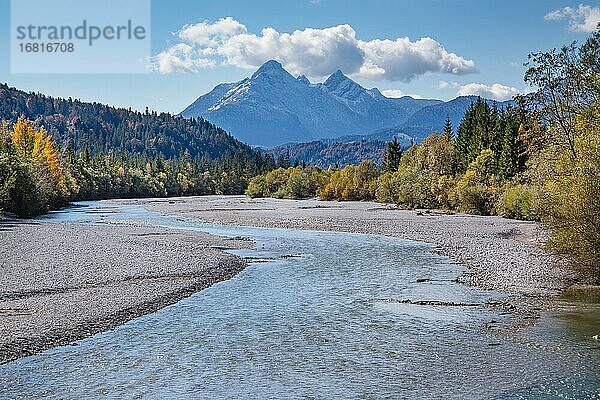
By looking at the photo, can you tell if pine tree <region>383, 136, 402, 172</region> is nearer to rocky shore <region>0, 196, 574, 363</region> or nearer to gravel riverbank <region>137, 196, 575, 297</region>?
gravel riverbank <region>137, 196, 575, 297</region>

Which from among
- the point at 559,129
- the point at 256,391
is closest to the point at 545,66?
the point at 559,129

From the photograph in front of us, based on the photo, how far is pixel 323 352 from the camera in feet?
65.4

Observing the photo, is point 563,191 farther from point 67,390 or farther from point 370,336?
point 67,390

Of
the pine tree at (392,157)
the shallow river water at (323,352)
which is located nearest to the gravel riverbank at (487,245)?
the shallow river water at (323,352)

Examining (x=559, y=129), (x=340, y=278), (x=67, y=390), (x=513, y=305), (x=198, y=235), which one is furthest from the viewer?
(x=198, y=235)

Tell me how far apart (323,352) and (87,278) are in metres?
16.4

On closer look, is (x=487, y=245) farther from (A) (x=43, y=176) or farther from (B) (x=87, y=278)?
(A) (x=43, y=176)

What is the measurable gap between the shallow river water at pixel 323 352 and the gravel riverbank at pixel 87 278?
1293 mm

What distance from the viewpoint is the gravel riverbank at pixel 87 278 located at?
2169 centimetres

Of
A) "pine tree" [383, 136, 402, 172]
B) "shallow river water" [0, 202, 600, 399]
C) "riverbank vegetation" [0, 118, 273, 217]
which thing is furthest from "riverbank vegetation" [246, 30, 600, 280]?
"riverbank vegetation" [0, 118, 273, 217]

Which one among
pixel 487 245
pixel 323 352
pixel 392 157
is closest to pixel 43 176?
pixel 487 245

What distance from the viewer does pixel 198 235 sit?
193 feet

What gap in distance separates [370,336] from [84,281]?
15.8m

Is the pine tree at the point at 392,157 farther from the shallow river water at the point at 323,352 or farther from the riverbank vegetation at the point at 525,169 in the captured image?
the shallow river water at the point at 323,352
